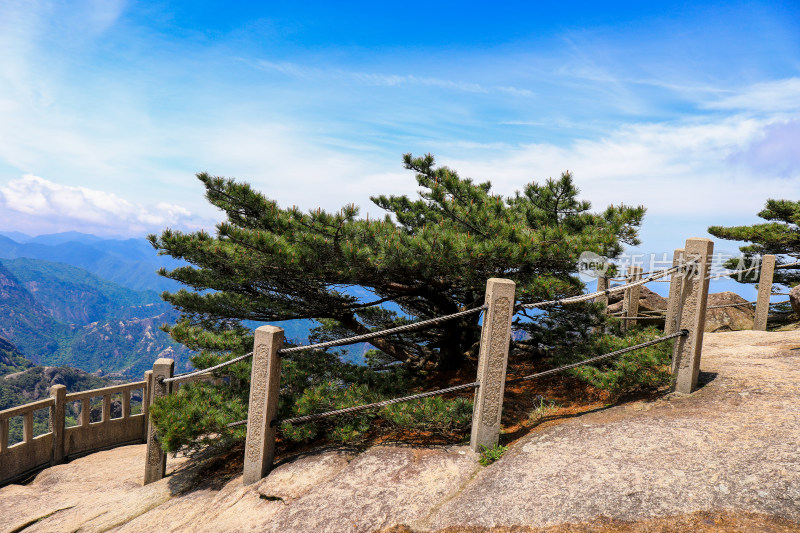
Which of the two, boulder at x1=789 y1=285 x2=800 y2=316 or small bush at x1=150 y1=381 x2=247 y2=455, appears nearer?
small bush at x1=150 y1=381 x2=247 y2=455

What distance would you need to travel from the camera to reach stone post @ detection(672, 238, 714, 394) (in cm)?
450

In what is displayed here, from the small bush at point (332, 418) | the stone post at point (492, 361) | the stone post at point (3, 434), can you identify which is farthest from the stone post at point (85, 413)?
the stone post at point (492, 361)

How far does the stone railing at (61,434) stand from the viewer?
715cm

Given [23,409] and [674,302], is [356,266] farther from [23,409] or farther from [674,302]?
[23,409]

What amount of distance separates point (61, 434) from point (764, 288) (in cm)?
1248

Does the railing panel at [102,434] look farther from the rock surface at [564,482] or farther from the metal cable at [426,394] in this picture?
the metal cable at [426,394]

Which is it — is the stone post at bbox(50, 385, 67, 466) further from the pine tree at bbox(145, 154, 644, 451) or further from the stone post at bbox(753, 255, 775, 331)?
A: the stone post at bbox(753, 255, 775, 331)

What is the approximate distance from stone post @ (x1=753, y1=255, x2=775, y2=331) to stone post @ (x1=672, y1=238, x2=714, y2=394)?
466cm

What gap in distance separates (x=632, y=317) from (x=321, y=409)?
5.71 metres

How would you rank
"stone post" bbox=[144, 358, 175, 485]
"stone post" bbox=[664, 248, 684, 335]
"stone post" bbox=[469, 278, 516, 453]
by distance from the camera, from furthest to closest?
"stone post" bbox=[144, 358, 175, 485] < "stone post" bbox=[664, 248, 684, 335] < "stone post" bbox=[469, 278, 516, 453]

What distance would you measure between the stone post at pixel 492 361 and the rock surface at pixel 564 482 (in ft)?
0.77

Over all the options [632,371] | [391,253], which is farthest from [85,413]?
[632,371]

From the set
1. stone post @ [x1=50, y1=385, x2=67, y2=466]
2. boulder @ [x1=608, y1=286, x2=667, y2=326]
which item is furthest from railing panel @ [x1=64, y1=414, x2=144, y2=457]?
boulder @ [x1=608, y1=286, x2=667, y2=326]

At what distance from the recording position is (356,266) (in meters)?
5.66
